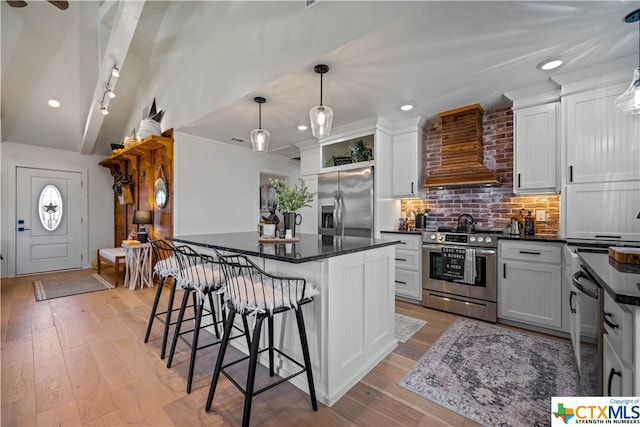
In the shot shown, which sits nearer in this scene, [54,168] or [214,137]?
[214,137]

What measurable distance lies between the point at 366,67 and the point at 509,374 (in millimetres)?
2770

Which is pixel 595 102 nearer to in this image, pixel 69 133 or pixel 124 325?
pixel 124 325

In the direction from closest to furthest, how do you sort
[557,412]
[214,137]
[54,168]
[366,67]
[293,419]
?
1. [557,412]
2. [293,419]
3. [366,67]
4. [214,137]
5. [54,168]

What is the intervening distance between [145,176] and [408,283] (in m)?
5.16

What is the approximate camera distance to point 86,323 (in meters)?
3.03

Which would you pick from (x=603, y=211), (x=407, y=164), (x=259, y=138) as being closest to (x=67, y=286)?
(x=259, y=138)

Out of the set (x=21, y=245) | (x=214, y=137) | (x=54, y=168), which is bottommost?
(x=21, y=245)

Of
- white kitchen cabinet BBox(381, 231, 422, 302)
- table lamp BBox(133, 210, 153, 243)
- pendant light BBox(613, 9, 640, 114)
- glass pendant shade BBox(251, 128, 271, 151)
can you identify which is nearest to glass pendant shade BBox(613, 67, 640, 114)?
pendant light BBox(613, 9, 640, 114)

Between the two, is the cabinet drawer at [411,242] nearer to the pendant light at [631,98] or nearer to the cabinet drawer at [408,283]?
the cabinet drawer at [408,283]

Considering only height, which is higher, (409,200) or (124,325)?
(409,200)

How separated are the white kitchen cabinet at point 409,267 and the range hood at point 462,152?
0.80 meters

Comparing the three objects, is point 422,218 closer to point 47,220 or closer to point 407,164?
point 407,164

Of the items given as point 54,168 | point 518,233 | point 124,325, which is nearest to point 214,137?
point 124,325

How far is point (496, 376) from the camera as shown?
Result: 2010mm
